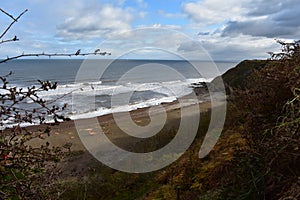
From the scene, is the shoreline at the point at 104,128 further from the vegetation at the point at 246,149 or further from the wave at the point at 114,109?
the vegetation at the point at 246,149

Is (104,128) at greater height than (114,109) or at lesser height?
lesser

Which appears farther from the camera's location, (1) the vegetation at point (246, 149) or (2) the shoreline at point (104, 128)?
(2) the shoreline at point (104, 128)

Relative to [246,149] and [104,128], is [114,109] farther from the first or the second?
[246,149]

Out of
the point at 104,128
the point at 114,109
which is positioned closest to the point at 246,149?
the point at 104,128

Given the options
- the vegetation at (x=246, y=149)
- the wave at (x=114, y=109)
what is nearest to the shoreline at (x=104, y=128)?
the wave at (x=114, y=109)

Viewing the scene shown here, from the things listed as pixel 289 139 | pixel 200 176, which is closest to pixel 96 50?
pixel 289 139

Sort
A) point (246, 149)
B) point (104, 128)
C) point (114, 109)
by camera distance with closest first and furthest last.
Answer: point (246, 149)
point (104, 128)
point (114, 109)

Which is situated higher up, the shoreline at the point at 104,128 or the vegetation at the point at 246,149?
the vegetation at the point at 246,149

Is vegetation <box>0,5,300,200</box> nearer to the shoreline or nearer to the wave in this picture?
the shoreline

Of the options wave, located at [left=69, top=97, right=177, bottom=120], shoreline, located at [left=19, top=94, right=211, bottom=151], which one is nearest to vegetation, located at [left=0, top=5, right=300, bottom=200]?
shoreline, located at [left=19, top=94, right=211, bottom=151]

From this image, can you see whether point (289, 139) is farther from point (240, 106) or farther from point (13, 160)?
point (13, 160)

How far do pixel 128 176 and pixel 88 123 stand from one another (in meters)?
14.7

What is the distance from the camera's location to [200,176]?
16.9ft

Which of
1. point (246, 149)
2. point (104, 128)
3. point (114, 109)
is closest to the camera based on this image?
point (246, 149)
